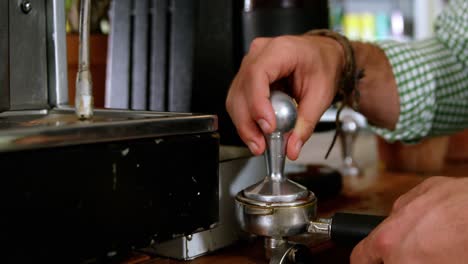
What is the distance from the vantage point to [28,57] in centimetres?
66

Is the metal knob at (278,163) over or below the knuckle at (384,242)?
over

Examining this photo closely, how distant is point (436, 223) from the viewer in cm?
50

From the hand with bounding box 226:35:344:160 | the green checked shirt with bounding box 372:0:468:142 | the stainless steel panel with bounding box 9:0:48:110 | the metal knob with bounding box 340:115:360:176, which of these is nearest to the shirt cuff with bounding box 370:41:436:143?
the green checked shirt with bounding box 372:0:468:142

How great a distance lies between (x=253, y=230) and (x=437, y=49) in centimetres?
70

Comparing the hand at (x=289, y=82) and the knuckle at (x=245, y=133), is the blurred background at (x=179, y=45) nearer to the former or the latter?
the hand at (x=289, y=82)

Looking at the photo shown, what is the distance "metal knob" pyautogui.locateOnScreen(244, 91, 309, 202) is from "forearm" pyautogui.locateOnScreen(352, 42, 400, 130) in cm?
38

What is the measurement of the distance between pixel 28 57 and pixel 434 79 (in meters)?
0.69

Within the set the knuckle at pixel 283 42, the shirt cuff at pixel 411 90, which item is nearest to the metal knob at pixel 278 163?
the knuckle at pixel 283 42

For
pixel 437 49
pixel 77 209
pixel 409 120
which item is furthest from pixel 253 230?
pixel 437 49

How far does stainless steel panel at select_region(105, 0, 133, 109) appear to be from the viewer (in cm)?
98

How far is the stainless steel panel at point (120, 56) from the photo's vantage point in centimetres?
98

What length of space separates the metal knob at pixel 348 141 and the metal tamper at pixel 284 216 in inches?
23.3

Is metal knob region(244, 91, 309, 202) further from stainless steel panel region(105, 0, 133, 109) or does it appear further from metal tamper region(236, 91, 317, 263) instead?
stainless steel panel region(105, 0, 133, 109)

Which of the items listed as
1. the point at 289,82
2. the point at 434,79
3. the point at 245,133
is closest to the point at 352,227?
the point at 245,133
